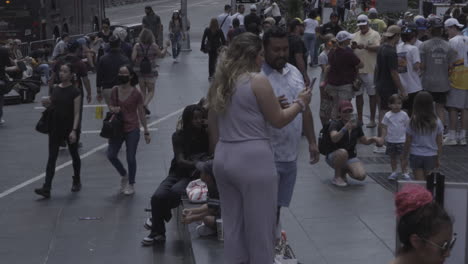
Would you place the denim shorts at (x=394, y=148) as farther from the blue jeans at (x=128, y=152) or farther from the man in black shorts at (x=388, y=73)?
the blue jeans at (x=128, y=152)

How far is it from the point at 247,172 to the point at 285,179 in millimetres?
1053

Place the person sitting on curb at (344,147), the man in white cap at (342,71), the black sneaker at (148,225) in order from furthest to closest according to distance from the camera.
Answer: the man in white cap at (342,71)
the person sitting on curb at (344,147)
the black sneaker at (148,225)

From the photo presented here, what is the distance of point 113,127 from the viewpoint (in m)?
11.6

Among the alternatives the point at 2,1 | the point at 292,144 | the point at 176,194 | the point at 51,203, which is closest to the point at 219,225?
the point at 176,194

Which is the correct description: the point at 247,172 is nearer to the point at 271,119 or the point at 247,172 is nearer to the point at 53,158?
the point at 271,119

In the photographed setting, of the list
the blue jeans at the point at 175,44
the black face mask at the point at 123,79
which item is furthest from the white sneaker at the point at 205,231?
the blue jeans at the point at 175,44

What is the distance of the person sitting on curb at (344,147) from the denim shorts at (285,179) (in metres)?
4.12

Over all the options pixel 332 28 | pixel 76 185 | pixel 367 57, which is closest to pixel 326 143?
pixel 76 185

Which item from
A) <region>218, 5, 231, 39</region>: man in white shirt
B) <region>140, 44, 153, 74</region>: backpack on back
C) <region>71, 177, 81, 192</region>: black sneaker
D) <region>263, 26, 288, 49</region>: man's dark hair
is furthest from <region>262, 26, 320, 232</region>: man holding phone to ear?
<region>218, 5, 231, 39</region>: man in white shirt

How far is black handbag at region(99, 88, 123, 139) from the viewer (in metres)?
11.6

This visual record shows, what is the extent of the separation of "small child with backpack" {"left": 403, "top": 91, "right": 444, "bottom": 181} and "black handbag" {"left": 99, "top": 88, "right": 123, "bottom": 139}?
3656 mm

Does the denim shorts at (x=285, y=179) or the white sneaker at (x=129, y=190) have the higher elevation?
the denim shorts at (x=285, y=179)

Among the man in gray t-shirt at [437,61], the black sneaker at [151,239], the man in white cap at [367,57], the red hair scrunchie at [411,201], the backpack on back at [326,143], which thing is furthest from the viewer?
the man in white cap at [367,57]

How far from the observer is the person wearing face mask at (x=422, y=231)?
3910 millimetres
